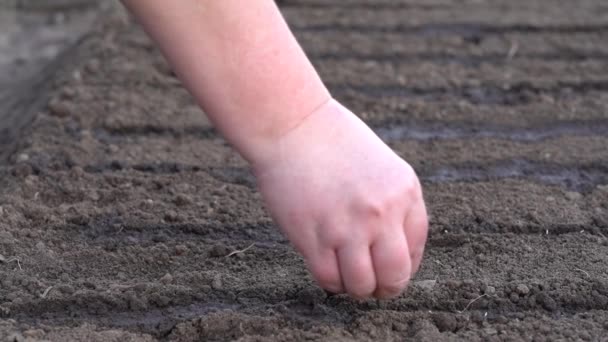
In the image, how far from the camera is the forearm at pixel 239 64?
1.29 meters

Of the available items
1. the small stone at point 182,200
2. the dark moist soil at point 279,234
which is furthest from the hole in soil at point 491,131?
the small stone at point 182,200

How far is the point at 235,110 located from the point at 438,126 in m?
1.26

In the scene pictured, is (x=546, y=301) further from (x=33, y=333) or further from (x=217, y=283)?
(x=33, y=333)

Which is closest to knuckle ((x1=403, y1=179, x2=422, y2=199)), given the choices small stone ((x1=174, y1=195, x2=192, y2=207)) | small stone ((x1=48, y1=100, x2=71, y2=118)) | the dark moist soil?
the dark moist soil

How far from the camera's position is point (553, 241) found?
1828 millimetres

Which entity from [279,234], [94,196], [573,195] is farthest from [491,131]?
[94,196]

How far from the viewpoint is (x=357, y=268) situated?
4.42 ft

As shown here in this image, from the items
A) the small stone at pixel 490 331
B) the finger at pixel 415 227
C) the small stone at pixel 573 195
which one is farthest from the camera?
the small stone at pixel 573 195

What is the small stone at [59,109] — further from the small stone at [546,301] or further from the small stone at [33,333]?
the small stone at [546,301]

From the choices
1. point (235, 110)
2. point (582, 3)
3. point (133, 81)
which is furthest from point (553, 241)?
point (582, 3)

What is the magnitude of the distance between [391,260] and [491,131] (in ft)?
3.97

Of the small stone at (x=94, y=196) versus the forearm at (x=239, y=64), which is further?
the small stone at (x=94, y=196)

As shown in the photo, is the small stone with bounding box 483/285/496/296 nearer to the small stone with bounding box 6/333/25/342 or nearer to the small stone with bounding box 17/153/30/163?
the small stone with bounding box 6/333/25/342

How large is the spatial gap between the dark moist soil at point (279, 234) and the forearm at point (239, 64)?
357mm
